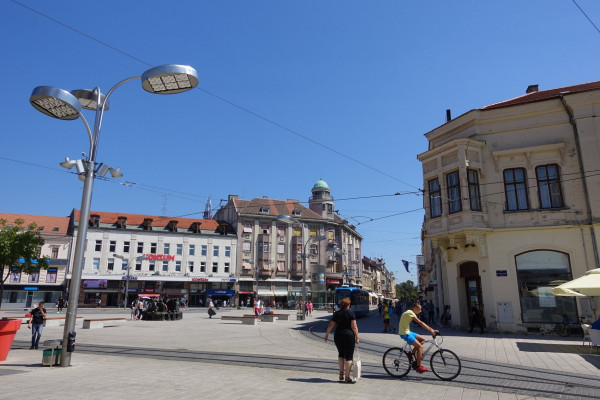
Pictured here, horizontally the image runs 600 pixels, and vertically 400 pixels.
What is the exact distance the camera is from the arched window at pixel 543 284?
1961 cm

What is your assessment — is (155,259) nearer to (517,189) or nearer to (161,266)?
(161,266)

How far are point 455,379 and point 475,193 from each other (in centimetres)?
1495

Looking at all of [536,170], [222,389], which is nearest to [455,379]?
[222,389]

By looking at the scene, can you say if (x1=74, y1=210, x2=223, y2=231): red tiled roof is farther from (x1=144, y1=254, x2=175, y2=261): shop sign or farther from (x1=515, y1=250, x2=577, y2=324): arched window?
(x1=515, y1=250, x2=577, y2=324): arched window

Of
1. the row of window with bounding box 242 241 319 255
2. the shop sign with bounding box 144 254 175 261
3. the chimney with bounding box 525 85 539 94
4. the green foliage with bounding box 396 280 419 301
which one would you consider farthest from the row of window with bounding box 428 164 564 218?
the green foliage with bounding box 396 280 419 301

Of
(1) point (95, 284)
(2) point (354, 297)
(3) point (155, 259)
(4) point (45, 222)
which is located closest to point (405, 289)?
(3) point (155, 259)

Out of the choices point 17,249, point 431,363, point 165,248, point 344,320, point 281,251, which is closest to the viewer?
point 344,320

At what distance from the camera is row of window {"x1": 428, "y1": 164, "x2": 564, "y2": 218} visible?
69.0 ft

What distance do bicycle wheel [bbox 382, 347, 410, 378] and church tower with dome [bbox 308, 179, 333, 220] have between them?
69591mm

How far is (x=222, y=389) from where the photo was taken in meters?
7.57

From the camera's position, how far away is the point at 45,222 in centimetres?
6062

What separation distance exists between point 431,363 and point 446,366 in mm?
310

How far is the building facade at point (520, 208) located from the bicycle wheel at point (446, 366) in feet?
43.0

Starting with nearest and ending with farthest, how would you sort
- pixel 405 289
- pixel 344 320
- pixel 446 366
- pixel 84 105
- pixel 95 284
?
pixel 344 320 < pixel 446 366 < pixel 84 105 < pixel 95 284 < pixel 405 289
